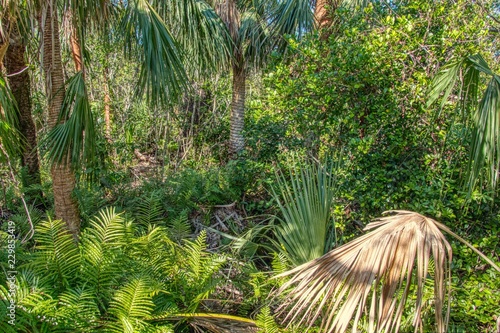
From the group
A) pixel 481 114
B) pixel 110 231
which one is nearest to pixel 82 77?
pixel 110 231

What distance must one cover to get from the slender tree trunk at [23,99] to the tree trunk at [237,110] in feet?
10.0

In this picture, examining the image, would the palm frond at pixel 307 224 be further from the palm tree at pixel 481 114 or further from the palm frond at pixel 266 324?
the palm tree at pixel 481 114

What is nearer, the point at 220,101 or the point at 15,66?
the point at 15,66

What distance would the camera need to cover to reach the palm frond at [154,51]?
110 inches

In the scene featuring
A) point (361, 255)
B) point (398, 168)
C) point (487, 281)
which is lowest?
point (487, 281)

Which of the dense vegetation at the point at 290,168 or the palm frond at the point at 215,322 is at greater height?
the dense vegetation at the point at 290,168

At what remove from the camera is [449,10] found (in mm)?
2990

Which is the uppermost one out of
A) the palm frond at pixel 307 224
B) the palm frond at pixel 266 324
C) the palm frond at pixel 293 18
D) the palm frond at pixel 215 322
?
the palm frond at pixel 293 18

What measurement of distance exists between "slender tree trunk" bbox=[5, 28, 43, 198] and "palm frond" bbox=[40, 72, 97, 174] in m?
1.87

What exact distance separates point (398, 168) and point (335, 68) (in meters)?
1.14

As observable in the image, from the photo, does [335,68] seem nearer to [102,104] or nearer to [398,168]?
[398,168]

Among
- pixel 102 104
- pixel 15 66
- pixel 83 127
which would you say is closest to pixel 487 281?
pixel 83 127

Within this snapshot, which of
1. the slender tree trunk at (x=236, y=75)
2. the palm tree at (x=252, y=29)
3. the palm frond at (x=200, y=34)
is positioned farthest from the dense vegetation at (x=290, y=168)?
the slender tree trunk at (x=236, y=75)

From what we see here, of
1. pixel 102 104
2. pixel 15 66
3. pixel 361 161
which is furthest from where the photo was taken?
pixel 102 104
